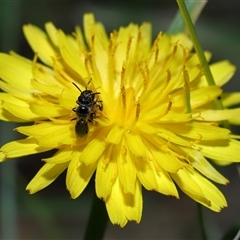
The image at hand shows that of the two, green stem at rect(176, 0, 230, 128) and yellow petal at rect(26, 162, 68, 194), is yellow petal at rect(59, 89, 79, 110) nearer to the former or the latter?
yellow petal at rect(26, 162, 68, 194)

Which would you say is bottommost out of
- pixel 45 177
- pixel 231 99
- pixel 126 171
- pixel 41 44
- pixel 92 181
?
pixel 92 181

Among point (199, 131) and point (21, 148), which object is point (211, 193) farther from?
point (21, 148)

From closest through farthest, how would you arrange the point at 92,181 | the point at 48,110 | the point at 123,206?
the point at 123,206, the point at 48,110, the point at 92,181

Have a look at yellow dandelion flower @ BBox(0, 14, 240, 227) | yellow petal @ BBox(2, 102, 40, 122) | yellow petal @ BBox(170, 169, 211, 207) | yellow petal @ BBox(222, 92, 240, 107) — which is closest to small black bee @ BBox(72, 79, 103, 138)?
yellow dandelion flower @ BBox(0, 14, 240, 227)

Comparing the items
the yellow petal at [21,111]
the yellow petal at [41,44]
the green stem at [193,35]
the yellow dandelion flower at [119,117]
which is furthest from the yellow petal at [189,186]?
the yellow petal at [41,44]

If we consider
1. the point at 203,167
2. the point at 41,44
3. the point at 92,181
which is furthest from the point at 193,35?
the point at 92,181

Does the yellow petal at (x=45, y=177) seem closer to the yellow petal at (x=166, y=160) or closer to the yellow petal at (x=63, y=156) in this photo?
the yellow petal at (x=63, y=156)

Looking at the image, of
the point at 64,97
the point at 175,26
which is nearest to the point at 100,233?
the point at 64,97
